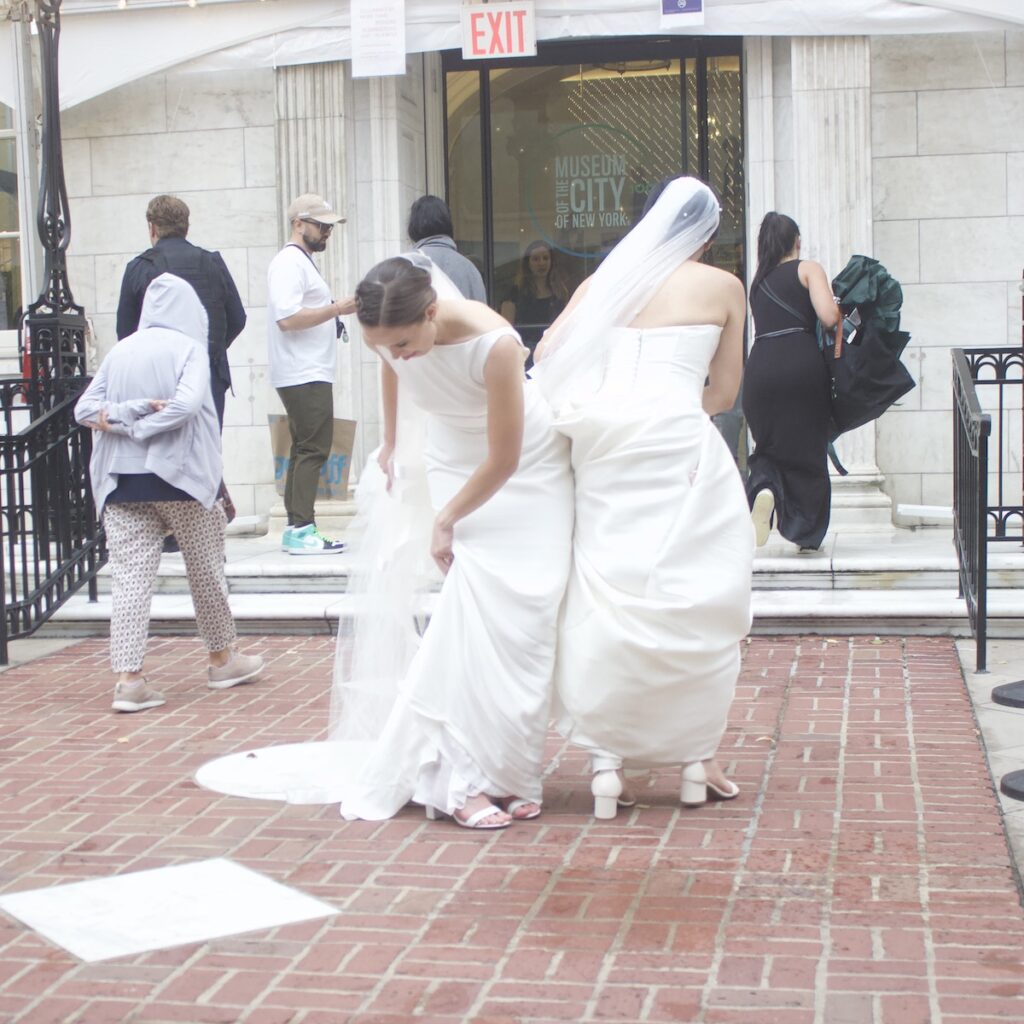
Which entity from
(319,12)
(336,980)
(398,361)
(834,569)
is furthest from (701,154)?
(336,980)

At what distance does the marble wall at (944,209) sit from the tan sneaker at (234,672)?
5.08m

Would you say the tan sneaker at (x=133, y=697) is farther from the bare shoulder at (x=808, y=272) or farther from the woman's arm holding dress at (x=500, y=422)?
the bare shoulder at (x=808, y=272)

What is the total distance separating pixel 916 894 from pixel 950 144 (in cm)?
738

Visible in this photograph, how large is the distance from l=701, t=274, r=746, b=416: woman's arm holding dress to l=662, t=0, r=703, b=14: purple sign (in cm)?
563

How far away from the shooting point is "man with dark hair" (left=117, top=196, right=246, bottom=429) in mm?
7988

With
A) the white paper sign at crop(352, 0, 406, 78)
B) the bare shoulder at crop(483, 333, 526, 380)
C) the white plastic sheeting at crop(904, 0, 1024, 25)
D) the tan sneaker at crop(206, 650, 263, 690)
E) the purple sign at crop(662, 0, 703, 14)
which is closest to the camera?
the bare shoulder at crop(483, 333, 526, 380)

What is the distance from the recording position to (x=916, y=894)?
4.04m

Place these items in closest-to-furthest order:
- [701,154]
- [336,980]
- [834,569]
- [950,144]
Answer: [336,980] < [834,569] < [950,144] < [701,154]

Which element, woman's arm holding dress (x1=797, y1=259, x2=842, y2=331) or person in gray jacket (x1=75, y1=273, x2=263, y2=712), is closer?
person in gray jacket (x1=75, y1=273, x2=263, y2=712)

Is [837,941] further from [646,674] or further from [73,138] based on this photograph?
[73,138]

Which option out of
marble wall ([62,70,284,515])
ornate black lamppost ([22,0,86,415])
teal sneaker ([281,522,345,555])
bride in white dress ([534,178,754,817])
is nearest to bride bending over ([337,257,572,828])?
bride in white dress ([534,178,754,817])

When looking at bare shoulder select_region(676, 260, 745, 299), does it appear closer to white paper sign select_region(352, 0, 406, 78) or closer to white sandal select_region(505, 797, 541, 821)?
white sandal select_region(505, 797, 541, 821)

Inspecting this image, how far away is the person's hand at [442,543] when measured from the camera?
4.81 meters

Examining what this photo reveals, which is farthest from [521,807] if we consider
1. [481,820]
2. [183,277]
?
[183,277]
